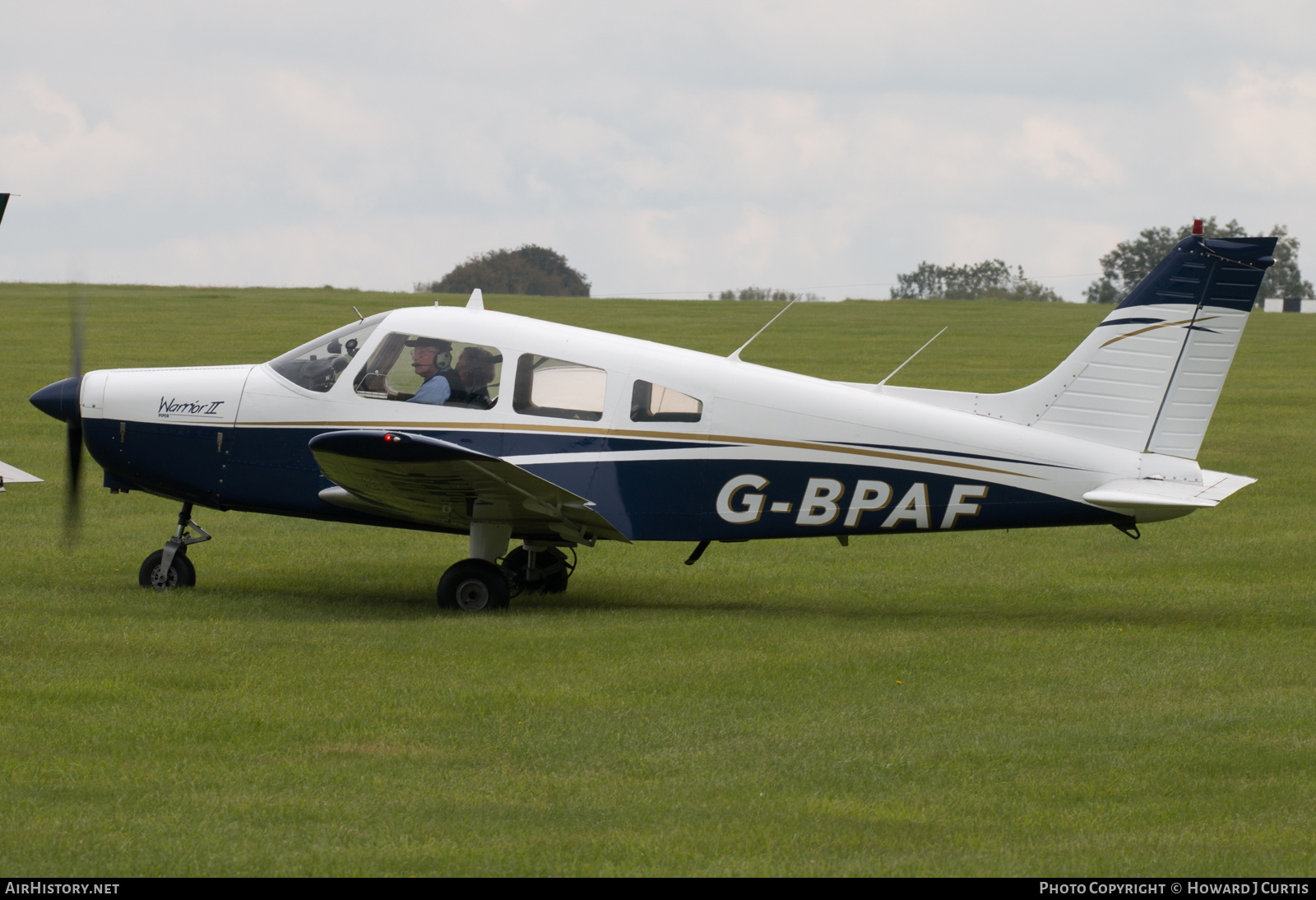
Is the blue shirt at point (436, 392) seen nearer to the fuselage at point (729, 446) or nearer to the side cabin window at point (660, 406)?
the fuselage at point (729, 446)

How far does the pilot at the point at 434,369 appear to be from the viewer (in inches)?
398

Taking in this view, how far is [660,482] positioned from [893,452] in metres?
1.73

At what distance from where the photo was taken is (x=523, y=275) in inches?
3295

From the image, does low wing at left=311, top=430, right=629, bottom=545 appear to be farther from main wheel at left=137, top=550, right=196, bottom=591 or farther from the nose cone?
the nose cone

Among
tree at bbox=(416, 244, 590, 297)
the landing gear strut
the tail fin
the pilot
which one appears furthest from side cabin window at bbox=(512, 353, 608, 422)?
tree at bbox=(416, 244, 590, 297)

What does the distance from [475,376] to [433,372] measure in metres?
0.33

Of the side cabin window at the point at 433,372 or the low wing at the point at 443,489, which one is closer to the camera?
the low wing at the point at 443,489

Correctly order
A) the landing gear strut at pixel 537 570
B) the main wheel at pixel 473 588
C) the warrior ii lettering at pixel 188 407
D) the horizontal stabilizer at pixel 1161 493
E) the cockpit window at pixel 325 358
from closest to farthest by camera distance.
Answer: the horizontal stabilizer at pixel 1161 493, the main wheel at pixel 473 588, the cockpit window at pixel 325 358, the warrior ii lettering at pixel 188 407, the landing gear strut at pixel 537 570

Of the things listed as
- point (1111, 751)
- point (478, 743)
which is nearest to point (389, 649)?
point (478, 743)

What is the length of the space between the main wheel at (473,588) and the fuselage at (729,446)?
880mm

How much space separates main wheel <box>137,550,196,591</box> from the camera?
35.0ft

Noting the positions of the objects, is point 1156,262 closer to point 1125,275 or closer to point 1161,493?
point 1125,275

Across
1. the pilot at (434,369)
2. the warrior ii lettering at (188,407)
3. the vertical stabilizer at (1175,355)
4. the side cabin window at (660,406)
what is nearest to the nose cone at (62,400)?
the warrior ii lettering at (188,407)

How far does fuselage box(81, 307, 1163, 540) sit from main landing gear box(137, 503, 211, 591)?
1.12m
